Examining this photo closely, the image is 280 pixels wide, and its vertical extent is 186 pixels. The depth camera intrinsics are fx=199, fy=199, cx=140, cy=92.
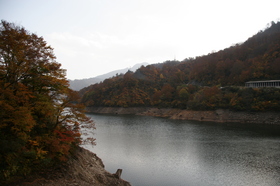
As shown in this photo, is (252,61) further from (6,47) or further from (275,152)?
(6,47)

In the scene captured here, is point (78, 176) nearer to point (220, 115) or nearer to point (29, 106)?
point (29, 106)

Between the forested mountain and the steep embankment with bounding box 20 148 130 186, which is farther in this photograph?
the forested mountain

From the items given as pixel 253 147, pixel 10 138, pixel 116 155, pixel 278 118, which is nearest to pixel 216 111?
pixel 278 118

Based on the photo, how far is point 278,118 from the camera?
143 ft

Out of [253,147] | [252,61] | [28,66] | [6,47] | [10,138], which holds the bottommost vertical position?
[253,147]

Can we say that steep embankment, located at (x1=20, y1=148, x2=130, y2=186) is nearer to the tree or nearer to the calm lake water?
the tree

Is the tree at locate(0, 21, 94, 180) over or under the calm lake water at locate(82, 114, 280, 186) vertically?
over

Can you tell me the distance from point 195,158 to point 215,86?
4357 centimetres

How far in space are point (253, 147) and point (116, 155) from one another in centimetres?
1748

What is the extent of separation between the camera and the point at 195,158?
21766 mm

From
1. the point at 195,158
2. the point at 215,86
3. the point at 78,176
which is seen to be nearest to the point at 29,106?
the point at 78,176

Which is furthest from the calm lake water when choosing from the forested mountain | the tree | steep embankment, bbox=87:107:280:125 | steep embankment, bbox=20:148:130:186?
the forested mountain

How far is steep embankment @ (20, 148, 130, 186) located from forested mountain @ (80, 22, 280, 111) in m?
43.9

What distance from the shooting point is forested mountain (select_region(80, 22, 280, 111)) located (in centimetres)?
5081
